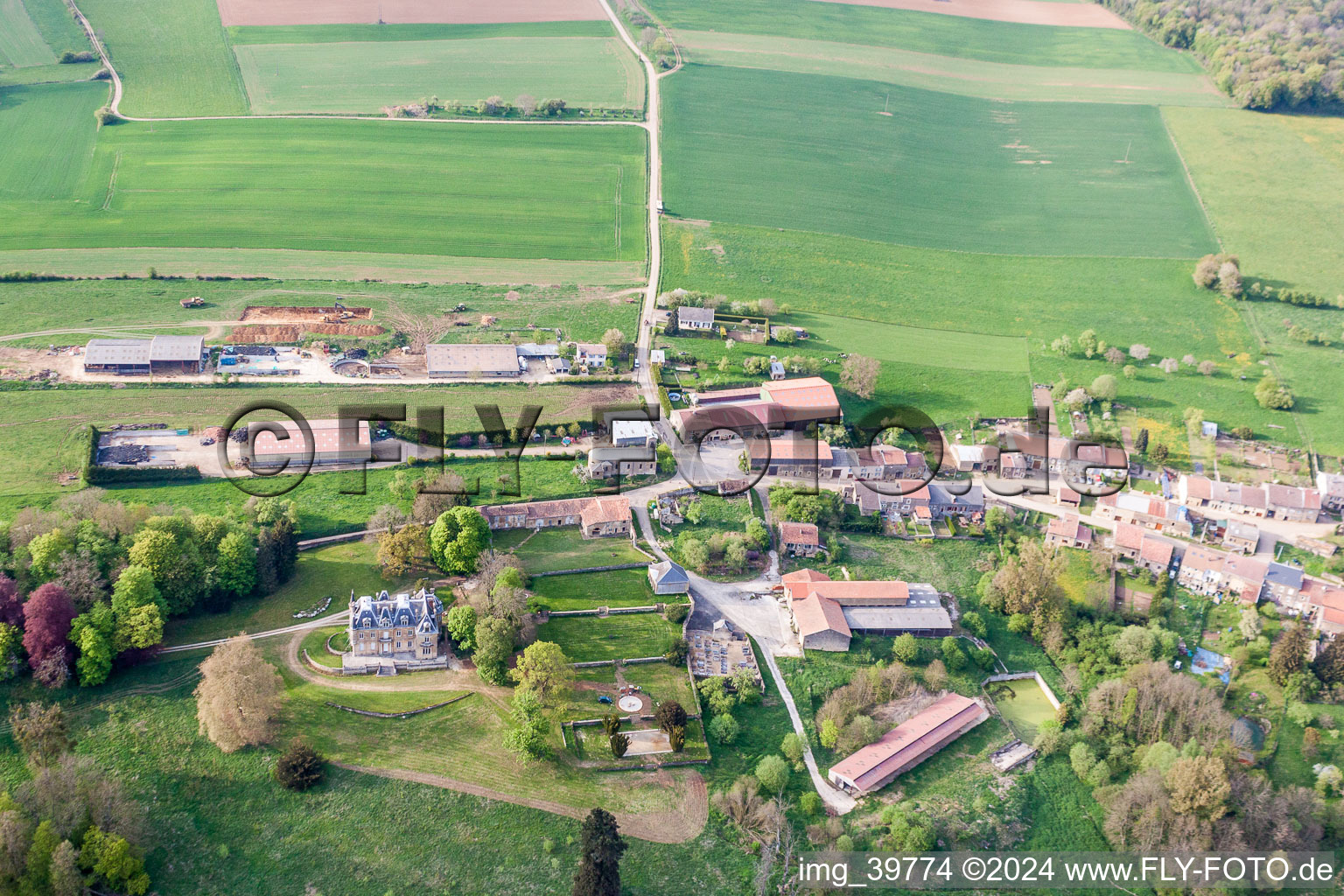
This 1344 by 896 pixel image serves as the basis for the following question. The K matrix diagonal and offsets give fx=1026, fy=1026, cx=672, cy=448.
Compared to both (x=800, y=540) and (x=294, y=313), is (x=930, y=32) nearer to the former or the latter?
(x=294, y=313)

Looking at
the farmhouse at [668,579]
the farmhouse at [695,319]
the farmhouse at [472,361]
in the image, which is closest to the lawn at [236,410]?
the farmhouse at [472,361]

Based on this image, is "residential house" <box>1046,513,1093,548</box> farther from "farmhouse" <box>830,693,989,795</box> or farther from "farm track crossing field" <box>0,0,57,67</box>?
"farm track crossing field" <box>0,0,57,67</box>

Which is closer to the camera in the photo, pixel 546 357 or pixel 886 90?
pixel 546 357

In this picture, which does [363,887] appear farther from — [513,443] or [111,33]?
[111,33]

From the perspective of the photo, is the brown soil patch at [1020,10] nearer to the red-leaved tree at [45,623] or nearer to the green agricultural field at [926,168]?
the green agricultural field at [926,168]

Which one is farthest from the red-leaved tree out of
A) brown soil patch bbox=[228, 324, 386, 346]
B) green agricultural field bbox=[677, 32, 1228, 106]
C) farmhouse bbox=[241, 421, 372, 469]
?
green agricultural field bbox=[677, 32, 1228, 106]

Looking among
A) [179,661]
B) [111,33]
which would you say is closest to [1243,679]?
[179,661]
